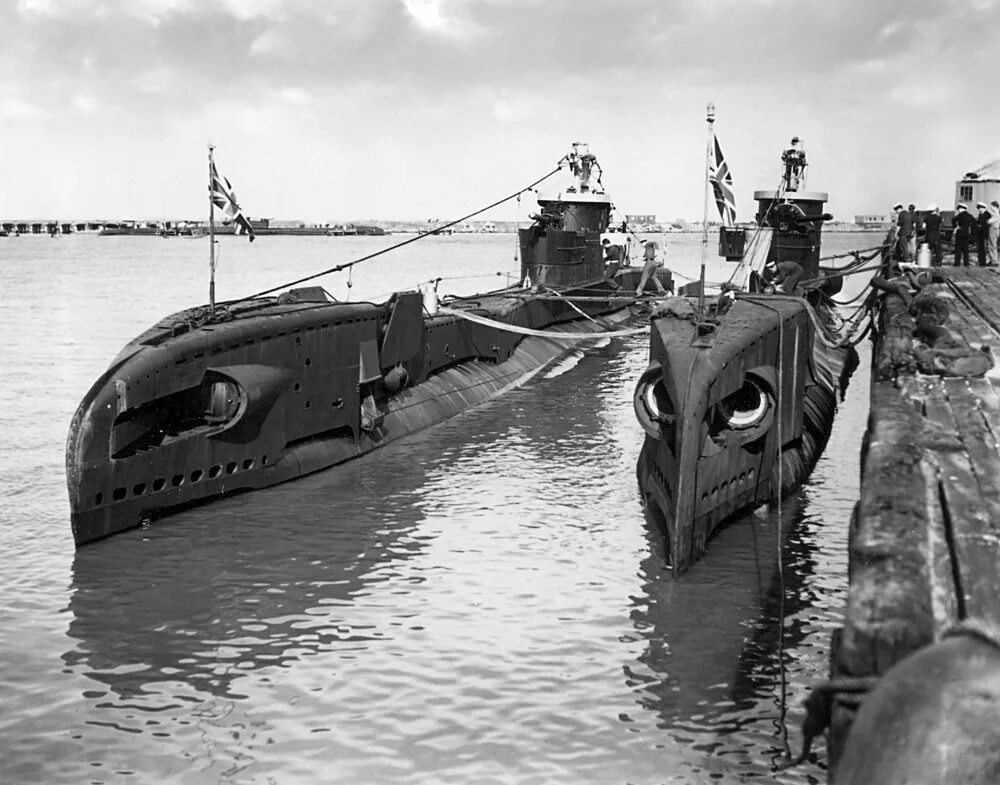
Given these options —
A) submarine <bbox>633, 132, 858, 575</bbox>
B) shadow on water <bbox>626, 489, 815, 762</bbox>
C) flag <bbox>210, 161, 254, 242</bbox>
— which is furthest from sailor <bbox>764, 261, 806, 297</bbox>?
flag <bbox>210, 161, 254, 242</bbox>

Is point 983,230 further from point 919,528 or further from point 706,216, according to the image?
point 919,528

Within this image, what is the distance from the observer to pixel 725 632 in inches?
453

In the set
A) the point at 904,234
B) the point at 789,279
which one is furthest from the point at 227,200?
the point at 904,234

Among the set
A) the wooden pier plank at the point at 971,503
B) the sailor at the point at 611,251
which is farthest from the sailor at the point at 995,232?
the sailor at the point at 611,251

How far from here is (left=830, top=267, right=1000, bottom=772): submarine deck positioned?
440cm

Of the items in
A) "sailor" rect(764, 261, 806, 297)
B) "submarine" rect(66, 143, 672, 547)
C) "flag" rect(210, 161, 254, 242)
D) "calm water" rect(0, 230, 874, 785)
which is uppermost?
"flag" rect(210, 161, 254, 242)

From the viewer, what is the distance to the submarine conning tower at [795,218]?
28.5 m

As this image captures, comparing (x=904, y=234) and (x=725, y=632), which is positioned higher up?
(x=904, y=234)

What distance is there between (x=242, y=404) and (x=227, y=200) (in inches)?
137

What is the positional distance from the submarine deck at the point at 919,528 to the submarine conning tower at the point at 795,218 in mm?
19526

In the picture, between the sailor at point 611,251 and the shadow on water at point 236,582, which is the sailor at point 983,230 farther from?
the sailor at point 611,251

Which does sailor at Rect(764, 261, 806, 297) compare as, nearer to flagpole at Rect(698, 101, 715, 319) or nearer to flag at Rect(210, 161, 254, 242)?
flagpole at Rect(698, 101, 715, 319)

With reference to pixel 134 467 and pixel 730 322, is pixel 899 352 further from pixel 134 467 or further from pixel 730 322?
pixel 134 467

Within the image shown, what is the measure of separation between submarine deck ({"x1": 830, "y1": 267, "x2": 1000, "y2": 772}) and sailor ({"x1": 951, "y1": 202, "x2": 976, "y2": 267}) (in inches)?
692
